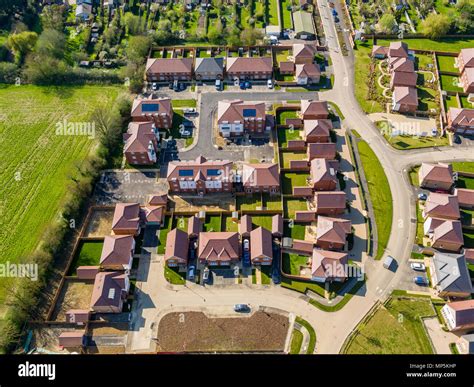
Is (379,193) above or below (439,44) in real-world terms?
below

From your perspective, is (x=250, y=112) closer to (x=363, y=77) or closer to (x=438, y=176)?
(x=363, y=77)

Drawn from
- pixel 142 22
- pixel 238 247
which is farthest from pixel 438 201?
pixel 142 22

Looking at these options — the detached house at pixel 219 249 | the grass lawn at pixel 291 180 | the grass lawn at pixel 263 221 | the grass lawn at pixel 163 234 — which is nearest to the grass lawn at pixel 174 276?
the grass lawn at pixel 163 234

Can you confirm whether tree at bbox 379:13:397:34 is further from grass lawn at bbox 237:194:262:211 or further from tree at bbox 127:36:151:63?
grass lawn at bbox 237:194:262:211

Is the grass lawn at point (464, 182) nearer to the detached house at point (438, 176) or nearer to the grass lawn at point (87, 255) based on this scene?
the detached house at point (438, 176)

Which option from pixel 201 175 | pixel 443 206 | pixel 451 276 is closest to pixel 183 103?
pixel 201 175

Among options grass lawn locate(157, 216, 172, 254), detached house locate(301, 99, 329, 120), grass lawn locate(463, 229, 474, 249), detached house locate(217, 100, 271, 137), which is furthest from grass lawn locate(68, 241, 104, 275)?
grass lawn locate(463, 229, 474, 249)
